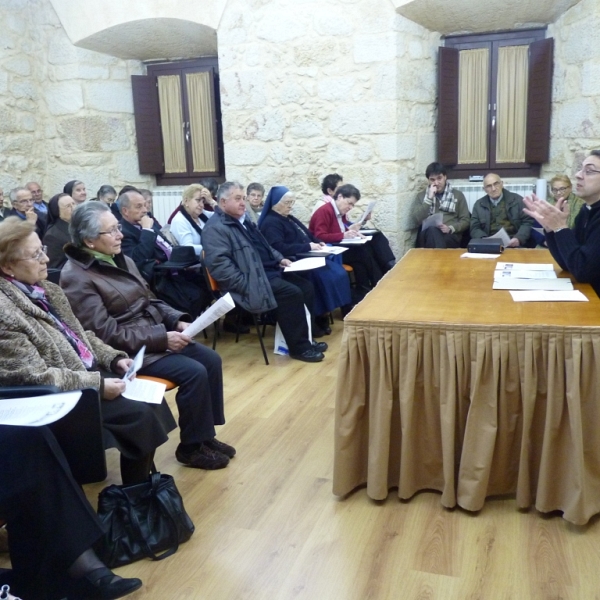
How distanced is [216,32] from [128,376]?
4987mm

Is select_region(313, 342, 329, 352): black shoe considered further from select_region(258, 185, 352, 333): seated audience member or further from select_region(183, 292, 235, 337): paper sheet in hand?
select_region(183, 292, 235, 337): paper sheet in hand

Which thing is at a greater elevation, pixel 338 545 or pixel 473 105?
pixel 473 105

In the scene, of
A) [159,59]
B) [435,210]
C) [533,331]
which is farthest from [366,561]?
[159,59]

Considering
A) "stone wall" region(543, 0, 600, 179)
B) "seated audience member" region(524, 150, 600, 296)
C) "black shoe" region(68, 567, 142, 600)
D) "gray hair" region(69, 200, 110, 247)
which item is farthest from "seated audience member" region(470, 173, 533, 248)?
"black shoe" region(68, 567, 142, 600)

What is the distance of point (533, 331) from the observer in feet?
7.15

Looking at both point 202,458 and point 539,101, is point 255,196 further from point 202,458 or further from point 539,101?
point 202,458

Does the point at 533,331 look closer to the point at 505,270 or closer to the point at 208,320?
the point at 505,270

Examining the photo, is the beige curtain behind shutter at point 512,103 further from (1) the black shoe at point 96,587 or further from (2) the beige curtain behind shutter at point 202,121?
(1) the black shoe at point 96,587

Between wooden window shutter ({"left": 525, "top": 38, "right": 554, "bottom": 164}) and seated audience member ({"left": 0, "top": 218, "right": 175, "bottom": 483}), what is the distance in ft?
17.1

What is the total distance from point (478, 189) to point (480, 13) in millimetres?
1650

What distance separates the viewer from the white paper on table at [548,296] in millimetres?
2518

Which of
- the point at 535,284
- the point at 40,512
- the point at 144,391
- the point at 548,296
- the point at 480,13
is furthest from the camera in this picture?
the point at 480,13

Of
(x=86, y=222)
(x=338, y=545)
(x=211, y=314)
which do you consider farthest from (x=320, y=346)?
(x=338, y=545)

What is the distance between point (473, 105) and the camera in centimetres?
659
